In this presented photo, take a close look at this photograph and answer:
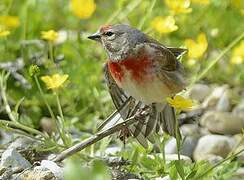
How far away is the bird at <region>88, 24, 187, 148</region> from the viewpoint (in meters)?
3.17

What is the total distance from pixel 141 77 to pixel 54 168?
0.52 metres

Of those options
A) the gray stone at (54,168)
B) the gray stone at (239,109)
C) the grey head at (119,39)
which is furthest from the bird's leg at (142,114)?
the gray stone at (239,109)

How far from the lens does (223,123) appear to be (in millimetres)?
4383

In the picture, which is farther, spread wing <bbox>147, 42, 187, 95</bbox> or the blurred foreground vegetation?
the blurred foreground vegetation

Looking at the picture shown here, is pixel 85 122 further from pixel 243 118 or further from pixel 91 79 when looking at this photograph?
pixel 243 118

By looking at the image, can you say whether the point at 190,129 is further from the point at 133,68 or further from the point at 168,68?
the point at 133,68

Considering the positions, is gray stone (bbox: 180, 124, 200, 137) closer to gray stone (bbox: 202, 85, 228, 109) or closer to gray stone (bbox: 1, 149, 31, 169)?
gray stone (bbox: 202, 85, 228, 109)

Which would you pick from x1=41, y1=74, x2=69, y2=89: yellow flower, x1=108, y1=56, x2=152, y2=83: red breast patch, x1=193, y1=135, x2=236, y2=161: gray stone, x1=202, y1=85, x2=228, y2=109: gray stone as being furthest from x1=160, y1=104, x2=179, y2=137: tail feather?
x1=202, y1=85, x2=228, y2=109: gray stone

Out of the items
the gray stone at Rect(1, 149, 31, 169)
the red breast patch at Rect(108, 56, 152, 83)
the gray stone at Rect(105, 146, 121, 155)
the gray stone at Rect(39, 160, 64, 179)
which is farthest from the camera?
the gray stone at Rect(105, 146, 121, 155)

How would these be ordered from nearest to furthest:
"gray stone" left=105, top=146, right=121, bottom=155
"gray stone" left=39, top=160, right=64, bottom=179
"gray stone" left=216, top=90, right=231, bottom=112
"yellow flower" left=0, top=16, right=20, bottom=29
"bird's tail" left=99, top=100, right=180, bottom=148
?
"gray stone" left=39, top=160, right=64, bottom=179, "bird's tail" left=99, top=100, right=180, bottom=148, "gray stone" left=105, top=146, right=121, bottom=155, "yellow flower" left=0, top=16, right=20, bottom=29, "gray stone" left=216, top=90, right=231, bottom=112

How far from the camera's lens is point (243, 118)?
4.50m

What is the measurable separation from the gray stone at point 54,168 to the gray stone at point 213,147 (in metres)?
1.20

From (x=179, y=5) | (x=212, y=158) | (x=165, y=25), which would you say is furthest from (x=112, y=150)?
(x=179, y=5)

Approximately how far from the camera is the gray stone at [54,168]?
2883 mm
